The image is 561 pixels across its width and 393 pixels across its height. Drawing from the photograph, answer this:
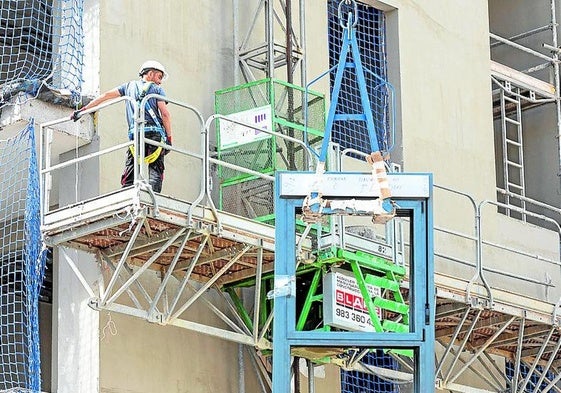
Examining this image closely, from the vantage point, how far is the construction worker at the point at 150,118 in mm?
17234

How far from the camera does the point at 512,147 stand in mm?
27578

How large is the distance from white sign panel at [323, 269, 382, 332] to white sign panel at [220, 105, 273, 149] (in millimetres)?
1981

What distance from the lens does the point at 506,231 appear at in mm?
24594

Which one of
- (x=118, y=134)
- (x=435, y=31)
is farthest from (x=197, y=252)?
(x=435, y=31)

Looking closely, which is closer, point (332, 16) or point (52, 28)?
point (52, 28)

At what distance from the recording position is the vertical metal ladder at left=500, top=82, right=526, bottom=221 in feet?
85.7

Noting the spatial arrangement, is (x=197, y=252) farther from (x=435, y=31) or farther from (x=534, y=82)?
(x=534, y=82)

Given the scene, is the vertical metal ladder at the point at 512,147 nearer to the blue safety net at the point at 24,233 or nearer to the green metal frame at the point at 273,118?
the green metal frame at the point at 273,118

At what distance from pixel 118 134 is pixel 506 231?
8167 millimetres

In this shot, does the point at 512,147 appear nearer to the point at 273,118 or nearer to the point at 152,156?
the point at 273,118

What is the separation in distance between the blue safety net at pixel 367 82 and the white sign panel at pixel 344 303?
3475 mm

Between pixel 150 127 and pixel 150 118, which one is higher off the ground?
pixel 150 118

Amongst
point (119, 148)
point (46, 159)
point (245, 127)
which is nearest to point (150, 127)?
point (119, 148)

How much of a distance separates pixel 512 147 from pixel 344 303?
32.6 ft
